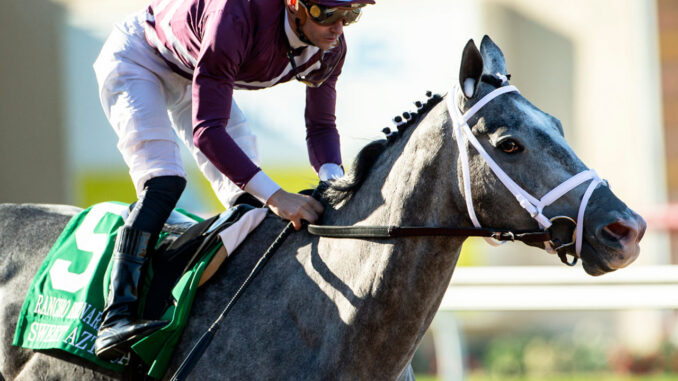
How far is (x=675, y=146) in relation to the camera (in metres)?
10.4

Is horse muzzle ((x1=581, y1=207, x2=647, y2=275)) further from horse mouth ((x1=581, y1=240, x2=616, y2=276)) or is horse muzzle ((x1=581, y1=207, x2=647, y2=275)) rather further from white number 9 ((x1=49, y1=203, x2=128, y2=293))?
white number 9 ((x1=49, y1=203, x2=128, y2=293))

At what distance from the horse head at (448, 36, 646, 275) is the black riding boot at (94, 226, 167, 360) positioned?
123 centimetres

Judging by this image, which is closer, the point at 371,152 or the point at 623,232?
the point at 623,232

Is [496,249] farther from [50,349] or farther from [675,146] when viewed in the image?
[50,349]

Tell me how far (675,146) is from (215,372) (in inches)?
337

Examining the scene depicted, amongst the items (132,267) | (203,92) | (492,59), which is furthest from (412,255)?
(132,267)

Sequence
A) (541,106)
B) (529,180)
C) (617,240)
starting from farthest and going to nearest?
(541,106)
(529,180)
(617,240)

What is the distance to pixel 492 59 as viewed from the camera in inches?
124

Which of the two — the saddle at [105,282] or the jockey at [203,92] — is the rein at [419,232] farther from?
the saddle at [105,282]

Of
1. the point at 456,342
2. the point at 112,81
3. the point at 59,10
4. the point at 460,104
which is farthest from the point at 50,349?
the point at 59,10

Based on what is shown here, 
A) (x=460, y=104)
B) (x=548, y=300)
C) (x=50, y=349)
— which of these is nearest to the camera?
(x=460, y=104)

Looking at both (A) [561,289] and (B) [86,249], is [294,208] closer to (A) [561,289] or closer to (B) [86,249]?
(B) [86,249]

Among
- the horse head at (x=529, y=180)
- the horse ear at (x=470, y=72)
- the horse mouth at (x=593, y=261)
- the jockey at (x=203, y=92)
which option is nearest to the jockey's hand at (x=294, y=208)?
the jockey at (x=203, y=92)

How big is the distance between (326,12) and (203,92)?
0.55 m
